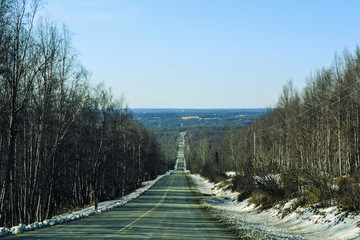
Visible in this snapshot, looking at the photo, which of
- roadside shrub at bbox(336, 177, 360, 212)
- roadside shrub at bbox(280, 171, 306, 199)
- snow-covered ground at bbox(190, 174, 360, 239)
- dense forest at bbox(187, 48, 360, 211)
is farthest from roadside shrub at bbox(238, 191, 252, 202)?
roadside shrub at bbox(336, 177, 360, 212)

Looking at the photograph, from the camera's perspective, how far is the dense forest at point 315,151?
18.5m

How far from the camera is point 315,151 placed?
66.9 feet

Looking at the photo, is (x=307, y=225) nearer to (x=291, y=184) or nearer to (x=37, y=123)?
(x=291, y=184)

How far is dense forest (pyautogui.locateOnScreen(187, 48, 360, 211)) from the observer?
60.6 ft

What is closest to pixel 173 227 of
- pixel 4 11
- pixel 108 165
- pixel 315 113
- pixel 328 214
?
pixel 328 214

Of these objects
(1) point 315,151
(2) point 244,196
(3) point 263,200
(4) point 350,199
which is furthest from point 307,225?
(2) point 244,196

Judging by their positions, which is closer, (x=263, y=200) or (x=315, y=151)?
(x=315, y=151)

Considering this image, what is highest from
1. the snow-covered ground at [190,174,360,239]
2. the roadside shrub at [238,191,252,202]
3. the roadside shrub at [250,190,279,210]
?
the snow-covered ground at [190,174,360,239]

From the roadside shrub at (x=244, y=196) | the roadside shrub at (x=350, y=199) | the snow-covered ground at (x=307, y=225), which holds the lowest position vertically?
the roadside shrub at (x=244, y=196)

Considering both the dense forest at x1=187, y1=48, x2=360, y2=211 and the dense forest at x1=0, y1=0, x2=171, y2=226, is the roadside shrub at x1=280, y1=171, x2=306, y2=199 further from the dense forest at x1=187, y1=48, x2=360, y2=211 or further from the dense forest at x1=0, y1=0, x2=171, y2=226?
the dense forest at x1=0, y1=0, x2=171, y2=226

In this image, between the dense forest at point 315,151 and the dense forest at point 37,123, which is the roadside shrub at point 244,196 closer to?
the dense forest at point 315,151

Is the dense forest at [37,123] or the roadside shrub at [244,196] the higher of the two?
the dense forest at [37,123]

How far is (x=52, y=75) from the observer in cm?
2562

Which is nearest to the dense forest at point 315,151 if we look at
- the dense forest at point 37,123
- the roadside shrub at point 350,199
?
the roadside shrub at point 350,199
